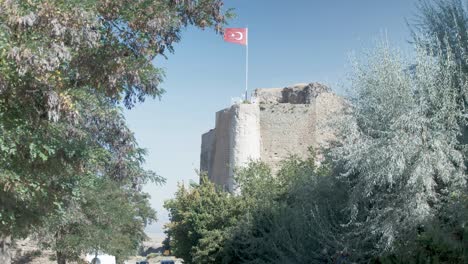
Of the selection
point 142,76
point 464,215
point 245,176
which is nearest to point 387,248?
point 464,215

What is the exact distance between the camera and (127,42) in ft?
23.4

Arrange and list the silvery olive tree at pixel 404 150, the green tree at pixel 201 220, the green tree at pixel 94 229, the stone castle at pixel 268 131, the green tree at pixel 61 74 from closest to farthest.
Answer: the green tree at pixel 61 74 → the silvery olive tree at pixel 404 150 → the green tree at pixel 201 220 → the green tree at pixel 94 229 → the stone castle at pixel 268 131

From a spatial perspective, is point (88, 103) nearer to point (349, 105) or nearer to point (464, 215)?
point (464, 215)

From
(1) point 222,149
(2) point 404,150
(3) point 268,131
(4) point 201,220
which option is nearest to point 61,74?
(2) point 404,150

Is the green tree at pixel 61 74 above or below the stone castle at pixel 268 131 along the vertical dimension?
below

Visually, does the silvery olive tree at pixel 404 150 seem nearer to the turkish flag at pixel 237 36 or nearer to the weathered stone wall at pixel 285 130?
the weathered stone wall at pixel 285 130

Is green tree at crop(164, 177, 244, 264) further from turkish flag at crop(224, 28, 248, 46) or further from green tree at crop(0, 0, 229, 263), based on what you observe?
green tree at crop(0, 0, 229, 263)

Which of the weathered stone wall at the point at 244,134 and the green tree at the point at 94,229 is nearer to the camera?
the green tree at the point at 94,229

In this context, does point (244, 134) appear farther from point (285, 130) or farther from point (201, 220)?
point (201, 220)

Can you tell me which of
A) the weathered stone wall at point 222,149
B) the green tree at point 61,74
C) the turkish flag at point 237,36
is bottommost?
the green tree at point 61,74

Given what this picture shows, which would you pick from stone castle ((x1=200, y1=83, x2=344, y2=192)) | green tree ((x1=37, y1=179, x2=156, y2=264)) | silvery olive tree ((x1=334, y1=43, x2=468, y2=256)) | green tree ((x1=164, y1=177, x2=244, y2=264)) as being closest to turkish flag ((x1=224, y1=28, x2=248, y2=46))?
stone castle ((x1=200, y1=83, x2=344, y2=192))

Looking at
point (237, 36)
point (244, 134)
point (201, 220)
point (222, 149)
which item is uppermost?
point (237, 36)

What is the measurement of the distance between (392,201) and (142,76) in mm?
6141

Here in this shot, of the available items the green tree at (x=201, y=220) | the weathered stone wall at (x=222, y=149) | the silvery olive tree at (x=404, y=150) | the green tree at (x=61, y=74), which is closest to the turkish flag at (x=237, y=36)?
the weathered stone wall at (x=222, y=149)
